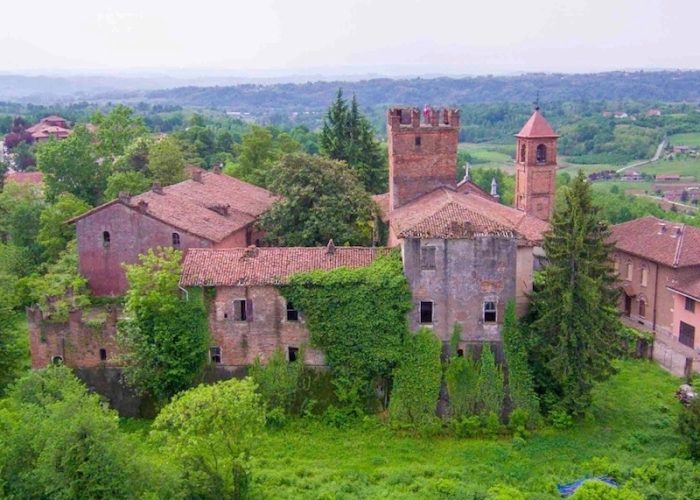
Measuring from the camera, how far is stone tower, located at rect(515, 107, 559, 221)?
54.1 meters

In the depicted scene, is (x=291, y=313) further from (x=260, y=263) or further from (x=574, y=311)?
(x=574, y=311)

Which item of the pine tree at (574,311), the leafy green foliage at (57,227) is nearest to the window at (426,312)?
the pine tree at (574,311)

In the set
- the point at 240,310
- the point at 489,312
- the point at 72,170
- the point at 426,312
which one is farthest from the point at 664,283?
the point at 72,170

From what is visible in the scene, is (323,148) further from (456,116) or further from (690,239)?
(690,239)

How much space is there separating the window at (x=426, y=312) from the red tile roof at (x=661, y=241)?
14616 mm

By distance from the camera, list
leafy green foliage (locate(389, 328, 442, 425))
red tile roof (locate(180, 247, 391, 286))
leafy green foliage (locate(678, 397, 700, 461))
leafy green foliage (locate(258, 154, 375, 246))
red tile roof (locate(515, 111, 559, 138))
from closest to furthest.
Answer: leafy green foliage (locate(678, 397, 700, 461)) < leafy green foliage (locate(389, 328, 442, 425)) < red tile roof (locate(180, 247, 391, 286)) < leafy green foliage (locate(258, 154, 375, 246)) < red tile roof (locate(515, 111, 559, 138))

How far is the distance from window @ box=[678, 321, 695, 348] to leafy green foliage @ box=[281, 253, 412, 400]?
717 inches

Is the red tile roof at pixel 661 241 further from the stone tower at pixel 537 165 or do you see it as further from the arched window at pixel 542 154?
the arched window at pixel 542 154

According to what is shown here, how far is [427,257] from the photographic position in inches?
1399

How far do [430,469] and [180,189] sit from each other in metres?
27.5

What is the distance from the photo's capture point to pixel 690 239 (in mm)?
47344

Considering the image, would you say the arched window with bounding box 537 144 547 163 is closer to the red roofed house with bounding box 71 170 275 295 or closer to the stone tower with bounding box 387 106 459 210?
the stone tower with bounding box 387 106 459 210

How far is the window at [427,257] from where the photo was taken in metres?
35.4

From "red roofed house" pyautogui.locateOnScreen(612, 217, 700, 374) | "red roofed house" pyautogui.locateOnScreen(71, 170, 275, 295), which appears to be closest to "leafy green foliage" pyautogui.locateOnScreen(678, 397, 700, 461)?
"red roofed house" pyautogui.locateOnScreen(612, 217, 700, 374)
